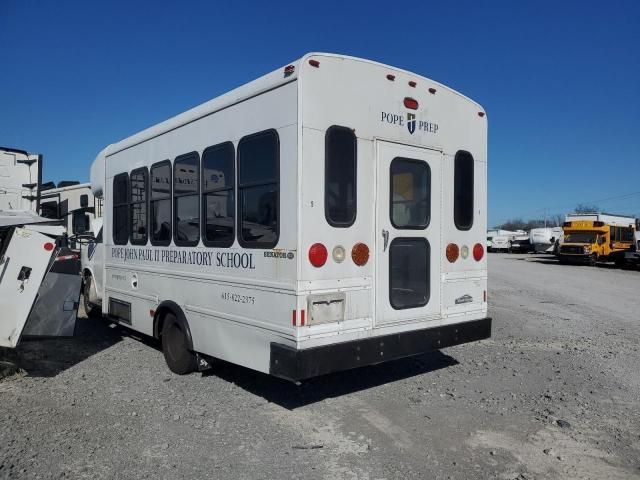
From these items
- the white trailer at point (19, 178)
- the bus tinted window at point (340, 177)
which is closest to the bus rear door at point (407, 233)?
the bus tinted window at point (340, 177)

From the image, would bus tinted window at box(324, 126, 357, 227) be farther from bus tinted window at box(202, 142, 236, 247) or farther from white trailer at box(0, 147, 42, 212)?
white trailer at box(0, 147, 42, 212)

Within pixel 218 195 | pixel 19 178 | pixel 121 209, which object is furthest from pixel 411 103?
pixel 19 178

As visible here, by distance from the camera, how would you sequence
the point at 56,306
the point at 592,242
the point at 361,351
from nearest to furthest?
the point at 361,351, the point at 56,306, the point at 592,242

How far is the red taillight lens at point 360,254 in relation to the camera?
4336mm

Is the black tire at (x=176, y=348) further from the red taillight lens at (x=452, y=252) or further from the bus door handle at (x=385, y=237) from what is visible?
the red taillight lens at (x=452, y=252)

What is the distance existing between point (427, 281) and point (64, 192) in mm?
10095

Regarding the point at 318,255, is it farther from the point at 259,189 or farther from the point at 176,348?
the point at 176,348

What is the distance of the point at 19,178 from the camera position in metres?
8.30

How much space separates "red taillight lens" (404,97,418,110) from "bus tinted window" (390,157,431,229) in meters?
0.49

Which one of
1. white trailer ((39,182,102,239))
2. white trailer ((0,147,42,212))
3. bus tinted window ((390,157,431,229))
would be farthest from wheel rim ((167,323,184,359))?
white trailer ((39,182,102,239))

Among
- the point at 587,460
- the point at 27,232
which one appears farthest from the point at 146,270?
the point at 587,460

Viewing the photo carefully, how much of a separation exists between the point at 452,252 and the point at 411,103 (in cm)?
154

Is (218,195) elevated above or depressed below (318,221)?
above

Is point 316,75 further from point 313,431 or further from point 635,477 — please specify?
point 635,477
